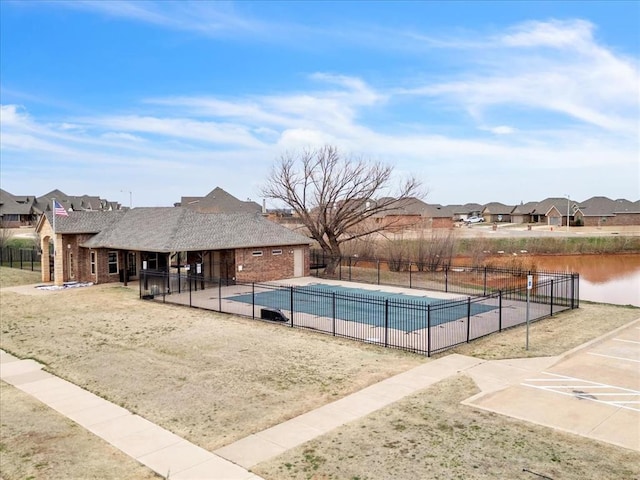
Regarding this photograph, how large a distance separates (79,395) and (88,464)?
3.92m

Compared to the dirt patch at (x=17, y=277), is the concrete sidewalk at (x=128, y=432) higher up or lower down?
lower down

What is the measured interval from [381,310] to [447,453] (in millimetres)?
13309

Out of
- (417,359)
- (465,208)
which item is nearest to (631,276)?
(417,359)

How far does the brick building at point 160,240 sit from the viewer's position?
1151 inches

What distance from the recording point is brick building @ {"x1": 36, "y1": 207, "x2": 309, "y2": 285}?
29.2 meters

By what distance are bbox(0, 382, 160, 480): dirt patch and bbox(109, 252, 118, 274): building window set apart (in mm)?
21203

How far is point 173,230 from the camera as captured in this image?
28.6 meters

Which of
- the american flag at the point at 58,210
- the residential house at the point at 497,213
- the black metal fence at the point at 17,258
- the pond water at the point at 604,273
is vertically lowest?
the pond water at the point at 604,273

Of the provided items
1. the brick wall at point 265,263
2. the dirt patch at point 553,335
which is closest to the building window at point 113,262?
the brick wall at point 265,263

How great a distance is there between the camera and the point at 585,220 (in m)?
88.5

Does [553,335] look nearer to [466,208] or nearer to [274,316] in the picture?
[274,316]

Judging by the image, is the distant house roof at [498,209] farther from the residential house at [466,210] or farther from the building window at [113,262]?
the building window at [113,262]

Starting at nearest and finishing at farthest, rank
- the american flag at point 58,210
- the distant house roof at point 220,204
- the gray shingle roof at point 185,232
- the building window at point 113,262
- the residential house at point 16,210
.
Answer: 1. the gray shingle roof at point 185,232
2. the american flag at point 58,210
3. the building window at point 113,262
4. the distant house roof at point 220,204
5. the residential house at point 16,210

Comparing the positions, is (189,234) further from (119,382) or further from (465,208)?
(465,208)
